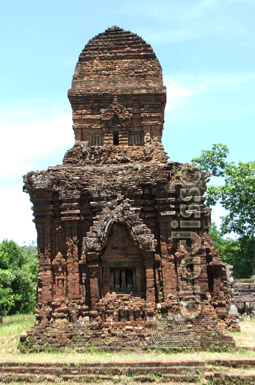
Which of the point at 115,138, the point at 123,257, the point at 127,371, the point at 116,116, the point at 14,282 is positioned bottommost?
the point at 127,371

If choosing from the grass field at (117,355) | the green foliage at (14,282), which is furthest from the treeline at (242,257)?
the grass field at (117,355)

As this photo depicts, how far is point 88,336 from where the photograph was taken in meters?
10.1

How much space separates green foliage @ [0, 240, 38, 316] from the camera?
2200cm

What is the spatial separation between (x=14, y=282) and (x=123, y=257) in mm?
15326

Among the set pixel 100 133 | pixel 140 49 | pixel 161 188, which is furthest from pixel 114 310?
pixel 140 49

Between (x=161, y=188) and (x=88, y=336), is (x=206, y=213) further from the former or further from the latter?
(x=88, y=336)

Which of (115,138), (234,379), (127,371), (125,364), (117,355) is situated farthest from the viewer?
(115,138)

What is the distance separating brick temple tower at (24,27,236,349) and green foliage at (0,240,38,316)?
38.6 feet

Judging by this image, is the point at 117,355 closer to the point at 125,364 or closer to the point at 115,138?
the point at 125,364

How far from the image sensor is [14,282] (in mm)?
24188

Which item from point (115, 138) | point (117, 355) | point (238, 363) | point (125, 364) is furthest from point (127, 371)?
point (115, 138)

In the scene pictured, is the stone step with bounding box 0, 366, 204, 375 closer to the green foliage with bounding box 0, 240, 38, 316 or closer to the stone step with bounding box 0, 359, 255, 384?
the stone step with bounding box 0, 359, 255, 384

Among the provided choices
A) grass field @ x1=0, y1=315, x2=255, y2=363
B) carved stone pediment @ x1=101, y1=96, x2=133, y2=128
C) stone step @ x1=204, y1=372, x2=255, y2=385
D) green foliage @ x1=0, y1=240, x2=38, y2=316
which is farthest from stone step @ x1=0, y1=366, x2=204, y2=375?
green foliage @ x1=0, y1=240, x2=38, y2=316

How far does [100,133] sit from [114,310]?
6318mm
